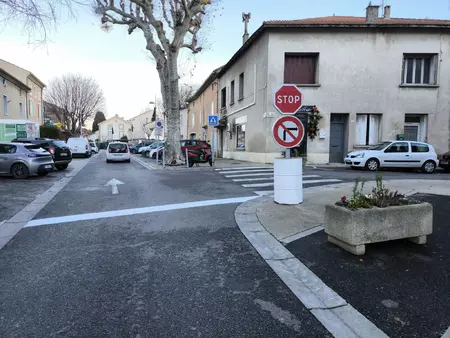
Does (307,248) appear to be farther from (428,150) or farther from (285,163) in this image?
(428,150)

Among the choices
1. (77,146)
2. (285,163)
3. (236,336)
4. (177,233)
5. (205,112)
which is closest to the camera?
(236,336)

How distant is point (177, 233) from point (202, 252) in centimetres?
93

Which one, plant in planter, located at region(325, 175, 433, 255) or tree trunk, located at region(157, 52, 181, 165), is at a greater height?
tree trunk, located at region(157, 52, 181, 165)

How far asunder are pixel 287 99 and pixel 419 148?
1187cm

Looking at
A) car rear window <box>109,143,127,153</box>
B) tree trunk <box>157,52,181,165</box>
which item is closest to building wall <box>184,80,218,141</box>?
car rear window <box>109,143,127,153</box>

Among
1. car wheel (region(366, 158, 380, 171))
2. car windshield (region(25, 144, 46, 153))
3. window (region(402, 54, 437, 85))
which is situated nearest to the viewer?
car windshield (region(25, 144, 46, 153))

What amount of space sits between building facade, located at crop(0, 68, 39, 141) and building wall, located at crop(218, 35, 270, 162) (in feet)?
55.7

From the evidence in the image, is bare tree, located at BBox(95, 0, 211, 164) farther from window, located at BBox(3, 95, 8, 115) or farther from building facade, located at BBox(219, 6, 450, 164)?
window, located at BBox(3, 95, 8, 115)

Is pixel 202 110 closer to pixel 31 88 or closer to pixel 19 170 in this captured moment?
pixel 31 88

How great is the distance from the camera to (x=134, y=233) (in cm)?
501

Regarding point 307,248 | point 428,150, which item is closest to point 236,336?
point 307,248

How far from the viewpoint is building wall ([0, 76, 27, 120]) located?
29.8 metres

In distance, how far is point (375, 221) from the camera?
13.0ft

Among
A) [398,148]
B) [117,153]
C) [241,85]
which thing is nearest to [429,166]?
[398,148]
